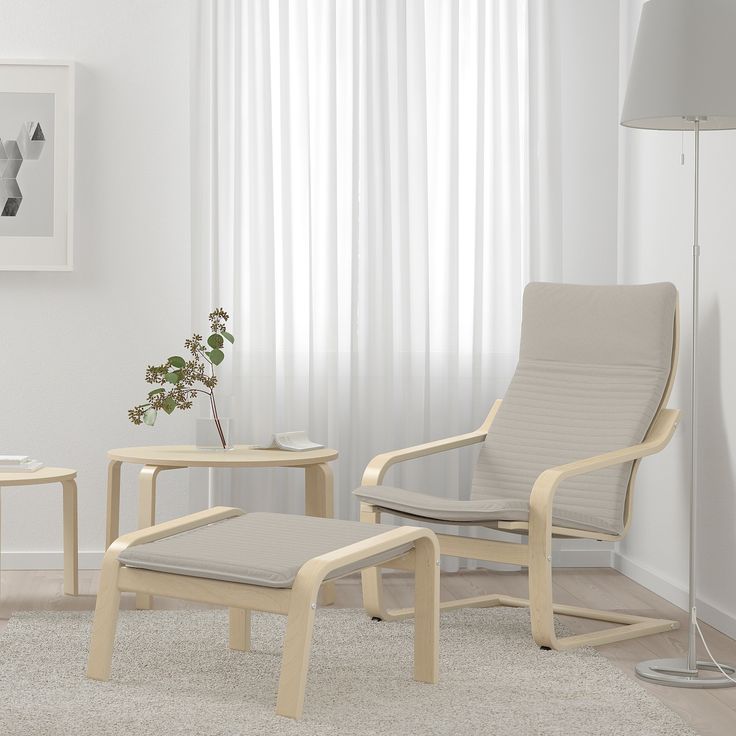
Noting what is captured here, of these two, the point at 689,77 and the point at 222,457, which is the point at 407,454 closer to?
the point at 222,457

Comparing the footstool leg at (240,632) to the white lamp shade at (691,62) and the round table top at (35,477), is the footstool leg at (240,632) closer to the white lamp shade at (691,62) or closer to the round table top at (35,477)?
the round table top at (35,477)

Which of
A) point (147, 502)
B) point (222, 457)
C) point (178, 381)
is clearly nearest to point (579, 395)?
point (222, 457)

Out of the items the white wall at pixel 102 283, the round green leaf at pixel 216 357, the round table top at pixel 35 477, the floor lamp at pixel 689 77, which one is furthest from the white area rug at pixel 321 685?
the white wall at pixel 102 283

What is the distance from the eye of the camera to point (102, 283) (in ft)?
13.3

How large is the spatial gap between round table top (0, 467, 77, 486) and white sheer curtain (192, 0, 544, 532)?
0.69m

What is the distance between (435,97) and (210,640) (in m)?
2.15

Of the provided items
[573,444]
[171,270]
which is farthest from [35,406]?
[573,444]

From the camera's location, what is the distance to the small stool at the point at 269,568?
2.29 metres

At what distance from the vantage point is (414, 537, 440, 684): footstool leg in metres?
2.61

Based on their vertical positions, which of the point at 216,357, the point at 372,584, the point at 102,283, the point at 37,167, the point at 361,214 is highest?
the point at 37,167

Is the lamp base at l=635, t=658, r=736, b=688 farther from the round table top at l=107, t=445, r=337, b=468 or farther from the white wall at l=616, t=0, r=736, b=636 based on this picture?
the round table top at l=107, t=445, r=337, b=468

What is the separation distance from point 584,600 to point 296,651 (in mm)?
1601

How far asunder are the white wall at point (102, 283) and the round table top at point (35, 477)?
1.79 feet

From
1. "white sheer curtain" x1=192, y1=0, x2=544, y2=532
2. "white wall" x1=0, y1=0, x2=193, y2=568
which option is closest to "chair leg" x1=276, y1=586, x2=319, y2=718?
"white sheer curtain" x1=192, y1=0, x2=544, y2=532
